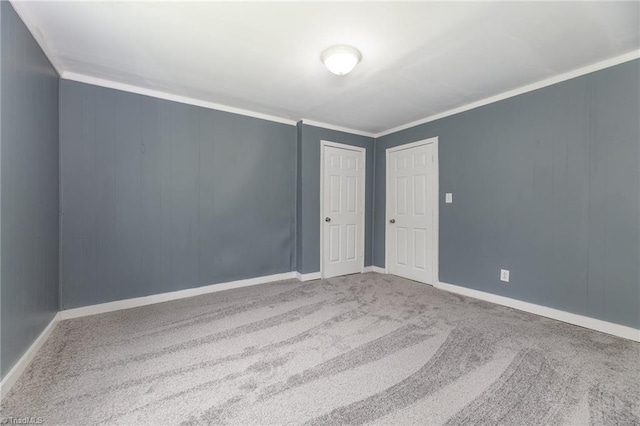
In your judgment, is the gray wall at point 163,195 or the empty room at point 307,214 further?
the gray wall at point 163,195

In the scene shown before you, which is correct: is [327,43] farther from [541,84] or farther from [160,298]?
[160,298]

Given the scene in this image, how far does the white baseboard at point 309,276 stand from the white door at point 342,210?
94mm

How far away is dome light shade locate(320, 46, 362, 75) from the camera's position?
→ 6.90 feet

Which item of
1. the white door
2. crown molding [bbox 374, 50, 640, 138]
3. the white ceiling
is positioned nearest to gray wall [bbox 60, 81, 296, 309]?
the white ceiling

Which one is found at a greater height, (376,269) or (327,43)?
(327,43)

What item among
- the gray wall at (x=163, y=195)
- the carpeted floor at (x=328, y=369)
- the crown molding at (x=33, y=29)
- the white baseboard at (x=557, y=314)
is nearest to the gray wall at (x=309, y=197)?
the gray wall at (x=163, y=195)

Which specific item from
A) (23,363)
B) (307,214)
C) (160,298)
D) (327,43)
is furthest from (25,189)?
(307,214)

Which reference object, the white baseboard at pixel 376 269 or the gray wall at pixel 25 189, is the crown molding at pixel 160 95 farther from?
the white baseboard at pixel 376 269

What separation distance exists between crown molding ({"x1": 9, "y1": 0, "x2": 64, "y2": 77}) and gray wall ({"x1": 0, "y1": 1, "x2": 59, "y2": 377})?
0.14 ft

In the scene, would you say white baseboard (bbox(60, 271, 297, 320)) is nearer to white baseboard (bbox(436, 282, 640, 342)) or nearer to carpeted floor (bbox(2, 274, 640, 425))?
carpeted floor (bbox(2, 274, 640, 425))

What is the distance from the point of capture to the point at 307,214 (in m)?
3.94

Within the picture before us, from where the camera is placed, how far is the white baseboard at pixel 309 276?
3.87 meters

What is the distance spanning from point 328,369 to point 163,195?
2555 millimetres


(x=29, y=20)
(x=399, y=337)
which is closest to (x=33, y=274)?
(x=29, y=20)
